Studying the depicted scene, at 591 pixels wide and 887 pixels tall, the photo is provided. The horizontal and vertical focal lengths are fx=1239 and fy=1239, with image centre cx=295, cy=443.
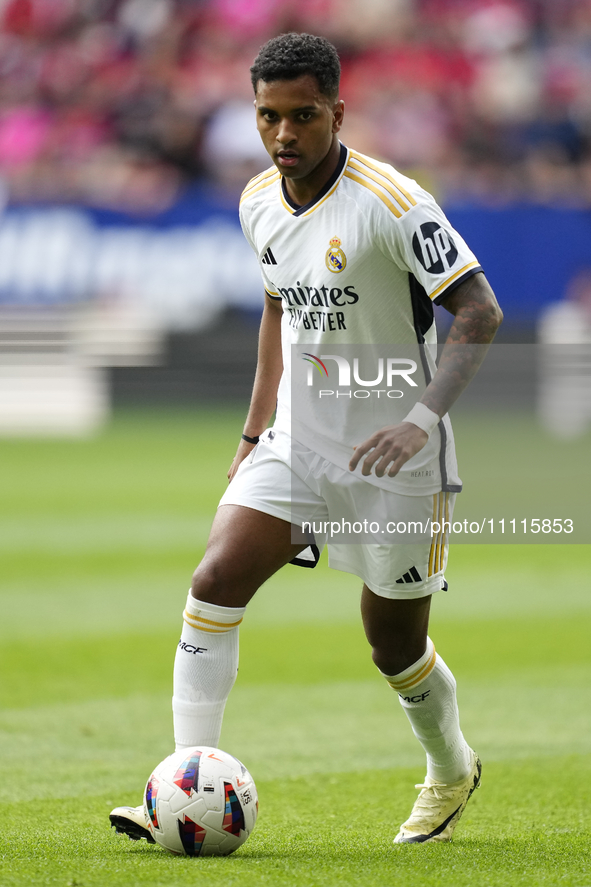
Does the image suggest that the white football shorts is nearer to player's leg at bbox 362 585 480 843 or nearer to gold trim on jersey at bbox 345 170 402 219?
player's leg at bbox 362 585 480 843

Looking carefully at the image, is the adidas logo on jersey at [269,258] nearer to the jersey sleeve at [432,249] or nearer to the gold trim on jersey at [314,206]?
the gold trim on jersey at [314,206]

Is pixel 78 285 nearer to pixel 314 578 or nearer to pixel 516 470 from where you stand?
pixel 516 470

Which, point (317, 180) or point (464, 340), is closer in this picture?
point (464, 340)

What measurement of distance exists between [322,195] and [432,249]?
0.42 m

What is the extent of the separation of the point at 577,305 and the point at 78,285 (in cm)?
677

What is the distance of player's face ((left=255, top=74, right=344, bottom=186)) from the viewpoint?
3484 millimetres

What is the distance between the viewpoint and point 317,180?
365 cm

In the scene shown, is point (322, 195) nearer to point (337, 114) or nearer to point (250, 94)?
point (337, 114)

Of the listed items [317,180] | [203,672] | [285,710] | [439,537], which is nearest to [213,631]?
[203,672]

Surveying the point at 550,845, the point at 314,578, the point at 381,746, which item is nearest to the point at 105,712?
the point at 381,746

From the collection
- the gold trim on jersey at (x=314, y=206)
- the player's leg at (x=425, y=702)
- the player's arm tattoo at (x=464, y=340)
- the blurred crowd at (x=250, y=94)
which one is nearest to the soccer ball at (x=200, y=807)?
the player's leg at (x=425, y=702)

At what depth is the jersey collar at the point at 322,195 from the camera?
3623 mm

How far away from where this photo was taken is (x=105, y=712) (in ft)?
18.4

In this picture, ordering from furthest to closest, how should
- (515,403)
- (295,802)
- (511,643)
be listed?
(515,403)
(511,643)
(295,802)
